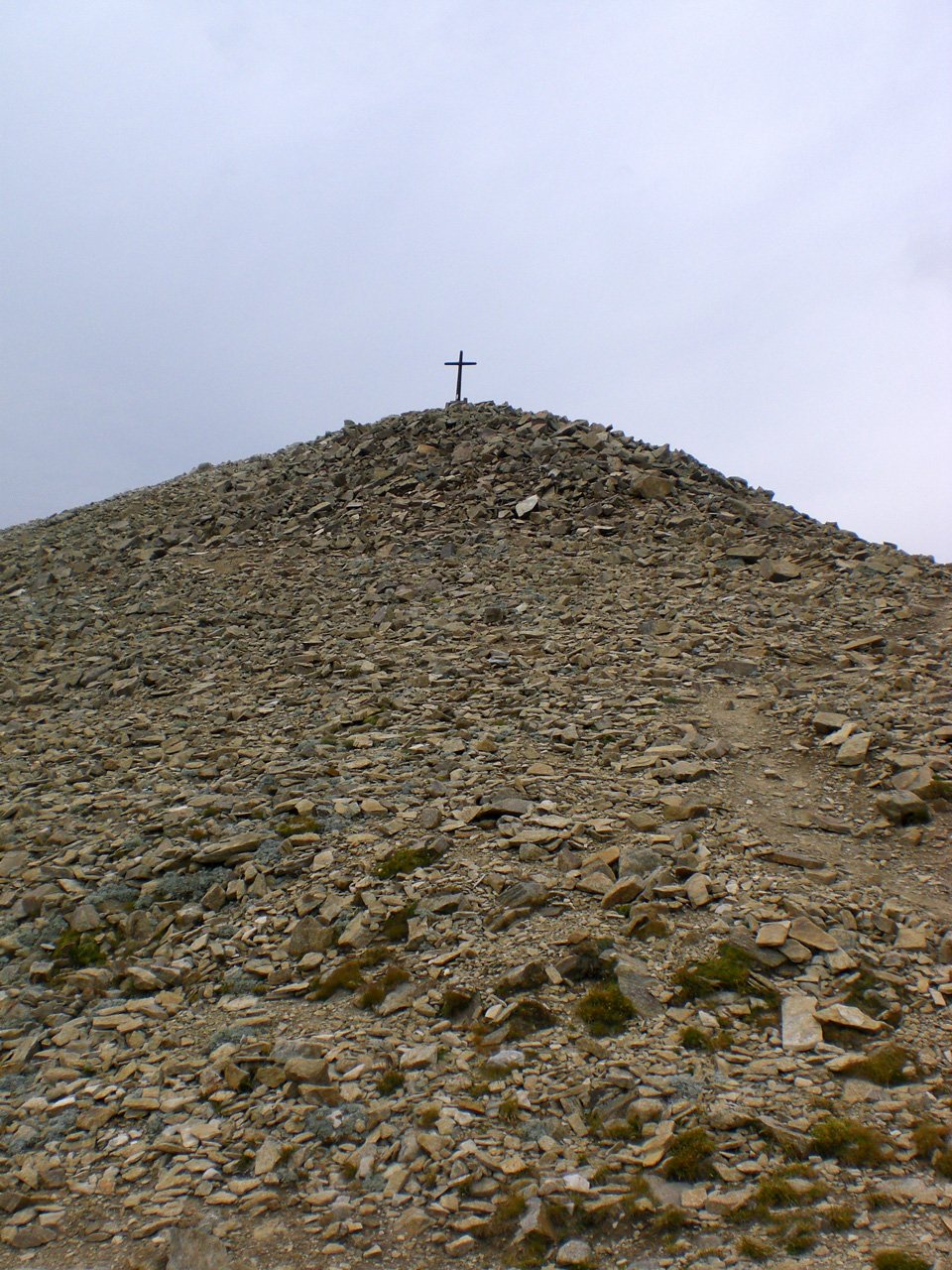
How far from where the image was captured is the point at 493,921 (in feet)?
34.1

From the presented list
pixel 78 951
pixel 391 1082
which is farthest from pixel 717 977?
pixel 78 951

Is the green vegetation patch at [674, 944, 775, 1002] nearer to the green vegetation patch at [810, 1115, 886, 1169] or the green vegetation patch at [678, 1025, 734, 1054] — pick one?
the green vegetation patch at [678, 1025, 734, 1054]

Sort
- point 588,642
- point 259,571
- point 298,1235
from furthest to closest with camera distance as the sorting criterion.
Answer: point 259,571 → point 588,642 → point 298,1235

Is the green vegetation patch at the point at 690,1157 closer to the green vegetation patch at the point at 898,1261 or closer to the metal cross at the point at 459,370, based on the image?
the green vegetation patch at the point at 898,1261

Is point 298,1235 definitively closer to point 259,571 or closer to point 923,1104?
point 923,1104

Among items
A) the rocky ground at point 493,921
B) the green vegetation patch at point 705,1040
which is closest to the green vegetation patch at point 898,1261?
the rocky ground at point 493,921

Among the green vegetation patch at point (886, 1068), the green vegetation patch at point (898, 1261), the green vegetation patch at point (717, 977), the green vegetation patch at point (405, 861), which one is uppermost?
the green vegetation patch at point (405, 861)

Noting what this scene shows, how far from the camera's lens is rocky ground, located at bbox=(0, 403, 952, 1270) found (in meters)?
7.10

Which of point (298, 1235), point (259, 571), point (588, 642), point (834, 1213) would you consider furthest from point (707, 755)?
point (259, 571)

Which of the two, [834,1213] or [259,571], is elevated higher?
[259,571]

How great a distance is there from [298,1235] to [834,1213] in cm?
395

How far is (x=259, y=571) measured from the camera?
24609 millimetres

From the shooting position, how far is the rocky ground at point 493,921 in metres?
7.10

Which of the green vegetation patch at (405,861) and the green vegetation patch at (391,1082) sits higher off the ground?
the green vegetation patch at (405,861)
